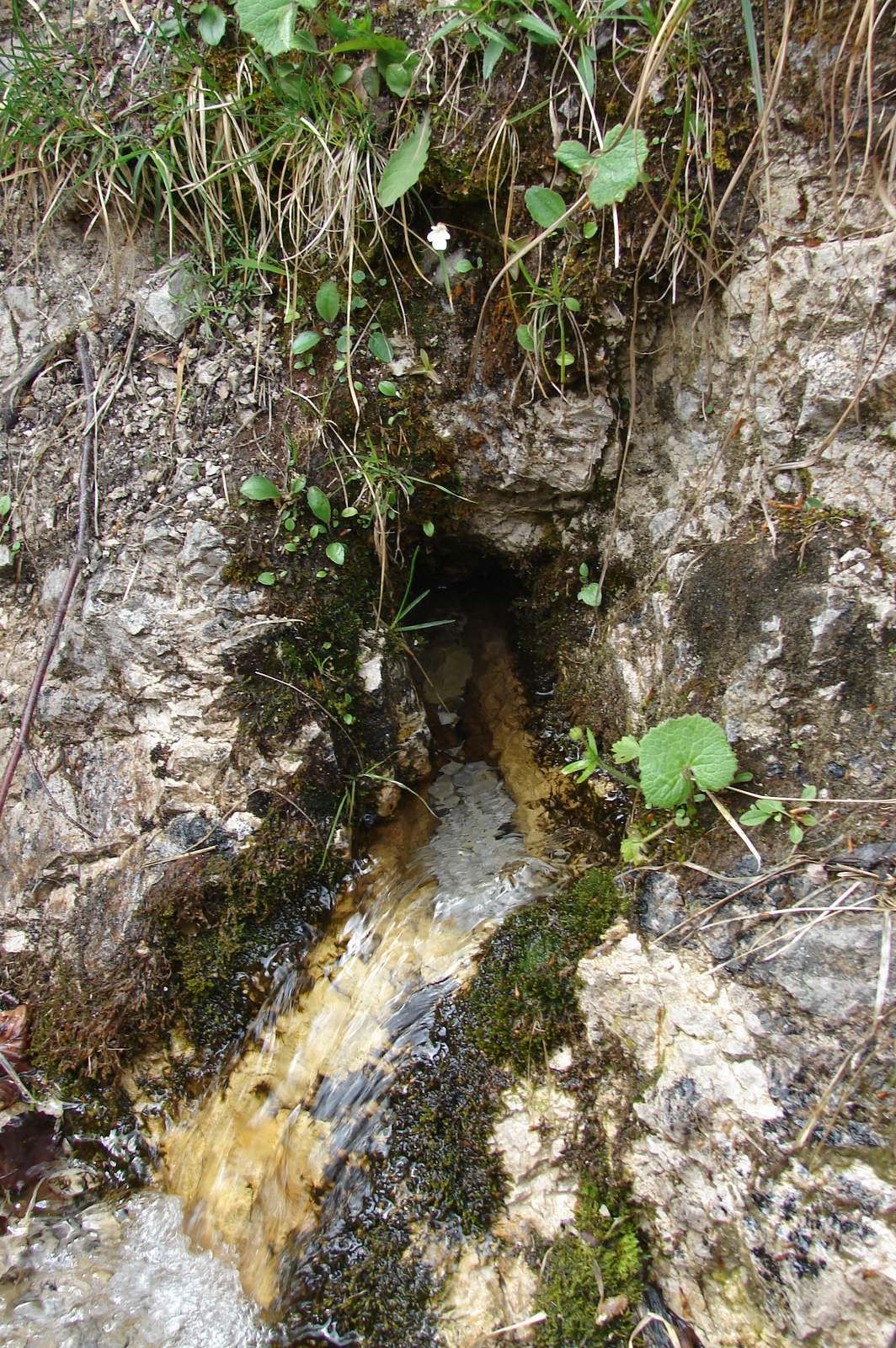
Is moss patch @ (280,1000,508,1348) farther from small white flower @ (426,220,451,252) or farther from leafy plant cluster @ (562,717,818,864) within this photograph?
small white flower @ (426,220,451,252)

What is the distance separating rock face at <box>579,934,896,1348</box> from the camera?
139 cm

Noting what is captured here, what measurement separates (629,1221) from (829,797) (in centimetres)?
115

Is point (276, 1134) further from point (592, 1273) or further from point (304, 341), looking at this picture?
point (304, 341)

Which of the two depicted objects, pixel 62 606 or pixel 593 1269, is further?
pixel 62 606

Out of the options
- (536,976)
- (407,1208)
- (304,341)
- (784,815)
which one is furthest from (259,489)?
(407,1208)

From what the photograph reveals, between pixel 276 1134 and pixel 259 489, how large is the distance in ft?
6.51

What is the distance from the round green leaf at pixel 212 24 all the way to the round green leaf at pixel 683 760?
254 cm

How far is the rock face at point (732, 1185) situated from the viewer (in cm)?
139

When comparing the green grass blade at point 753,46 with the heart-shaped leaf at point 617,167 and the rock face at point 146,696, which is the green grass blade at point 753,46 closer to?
the heart-shaped leaf at point 617,167

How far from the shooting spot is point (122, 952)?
7.02 feet

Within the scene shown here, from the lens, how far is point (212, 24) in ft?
7.23

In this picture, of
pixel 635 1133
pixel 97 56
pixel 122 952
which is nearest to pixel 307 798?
pixel 122 952

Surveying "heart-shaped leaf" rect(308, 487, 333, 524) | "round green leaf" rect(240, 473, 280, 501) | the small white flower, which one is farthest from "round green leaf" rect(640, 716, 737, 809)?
the small white flower

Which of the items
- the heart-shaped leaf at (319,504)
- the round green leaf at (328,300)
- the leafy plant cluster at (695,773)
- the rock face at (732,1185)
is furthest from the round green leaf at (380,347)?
the rock face at (732,1185)
